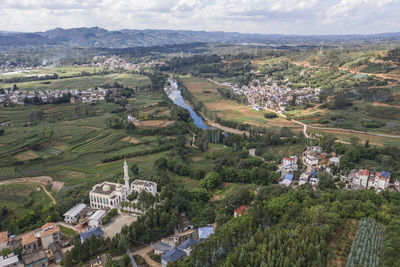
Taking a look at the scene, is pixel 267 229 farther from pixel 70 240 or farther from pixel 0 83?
pixel 0 83

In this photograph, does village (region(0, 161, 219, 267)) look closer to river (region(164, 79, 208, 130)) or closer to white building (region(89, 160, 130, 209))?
white building (region(89, 160, 130, 209))

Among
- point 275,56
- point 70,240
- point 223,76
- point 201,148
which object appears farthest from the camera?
point 275,56

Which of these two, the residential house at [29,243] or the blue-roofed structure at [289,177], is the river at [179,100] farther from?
the residential house at [29,243]

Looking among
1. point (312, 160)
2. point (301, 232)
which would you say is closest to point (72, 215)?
point (301, 232)

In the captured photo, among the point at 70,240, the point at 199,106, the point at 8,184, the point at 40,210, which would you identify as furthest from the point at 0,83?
the point at 70,240

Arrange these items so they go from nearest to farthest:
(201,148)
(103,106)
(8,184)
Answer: (8,184) → (201,148) → (103,106)

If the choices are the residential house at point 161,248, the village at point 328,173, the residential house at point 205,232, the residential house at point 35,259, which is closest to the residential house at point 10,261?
the residential house at point 35,259

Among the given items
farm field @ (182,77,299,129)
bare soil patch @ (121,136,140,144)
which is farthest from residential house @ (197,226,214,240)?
farm field @ (182,77,299,129)
